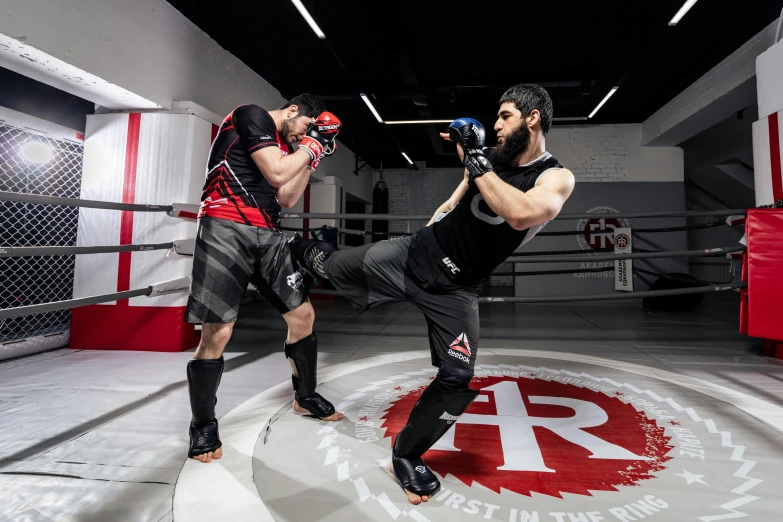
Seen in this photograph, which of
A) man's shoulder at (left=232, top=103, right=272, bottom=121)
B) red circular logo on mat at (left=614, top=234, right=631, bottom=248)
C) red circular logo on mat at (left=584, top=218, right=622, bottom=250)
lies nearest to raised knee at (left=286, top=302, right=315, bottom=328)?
man's shoulder at (left=232, top=103, right=272, bottom=121)

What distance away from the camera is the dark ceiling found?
3703 millimetres

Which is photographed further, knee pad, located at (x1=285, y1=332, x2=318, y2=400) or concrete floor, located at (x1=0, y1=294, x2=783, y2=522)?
knee pad, located at (x1=285, y1=332, x2=318, y2=400)

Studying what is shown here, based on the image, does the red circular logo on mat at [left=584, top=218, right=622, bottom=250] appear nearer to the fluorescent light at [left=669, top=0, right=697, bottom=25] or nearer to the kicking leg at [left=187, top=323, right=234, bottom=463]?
the fluorescent light at [left=669, top=0, right=697, bottom=25]

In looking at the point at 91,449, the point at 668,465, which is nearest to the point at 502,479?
the point at 668,465

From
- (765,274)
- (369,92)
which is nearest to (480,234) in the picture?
(765,274)

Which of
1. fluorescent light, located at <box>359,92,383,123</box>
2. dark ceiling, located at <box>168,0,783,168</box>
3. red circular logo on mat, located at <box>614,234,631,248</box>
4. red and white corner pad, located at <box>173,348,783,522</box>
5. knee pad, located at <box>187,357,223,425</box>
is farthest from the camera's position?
fluorescent light, located at <box>359,92,383,123</box>

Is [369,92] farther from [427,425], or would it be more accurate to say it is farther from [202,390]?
[427,425]

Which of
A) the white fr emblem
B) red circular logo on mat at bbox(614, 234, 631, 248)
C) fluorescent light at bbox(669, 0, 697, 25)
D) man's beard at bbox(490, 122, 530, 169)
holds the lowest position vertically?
the white fr emblem

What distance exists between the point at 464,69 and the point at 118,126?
3932 millimetres

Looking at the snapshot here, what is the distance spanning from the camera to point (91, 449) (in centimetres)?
143

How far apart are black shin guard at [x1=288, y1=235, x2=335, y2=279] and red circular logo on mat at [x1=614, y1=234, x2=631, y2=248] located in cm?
495

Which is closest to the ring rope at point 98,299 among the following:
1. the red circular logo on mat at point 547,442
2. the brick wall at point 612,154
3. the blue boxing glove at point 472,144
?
the red circular logo on mat at point 547,442

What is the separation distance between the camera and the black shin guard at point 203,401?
4.55 ft

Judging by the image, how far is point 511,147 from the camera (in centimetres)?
132
